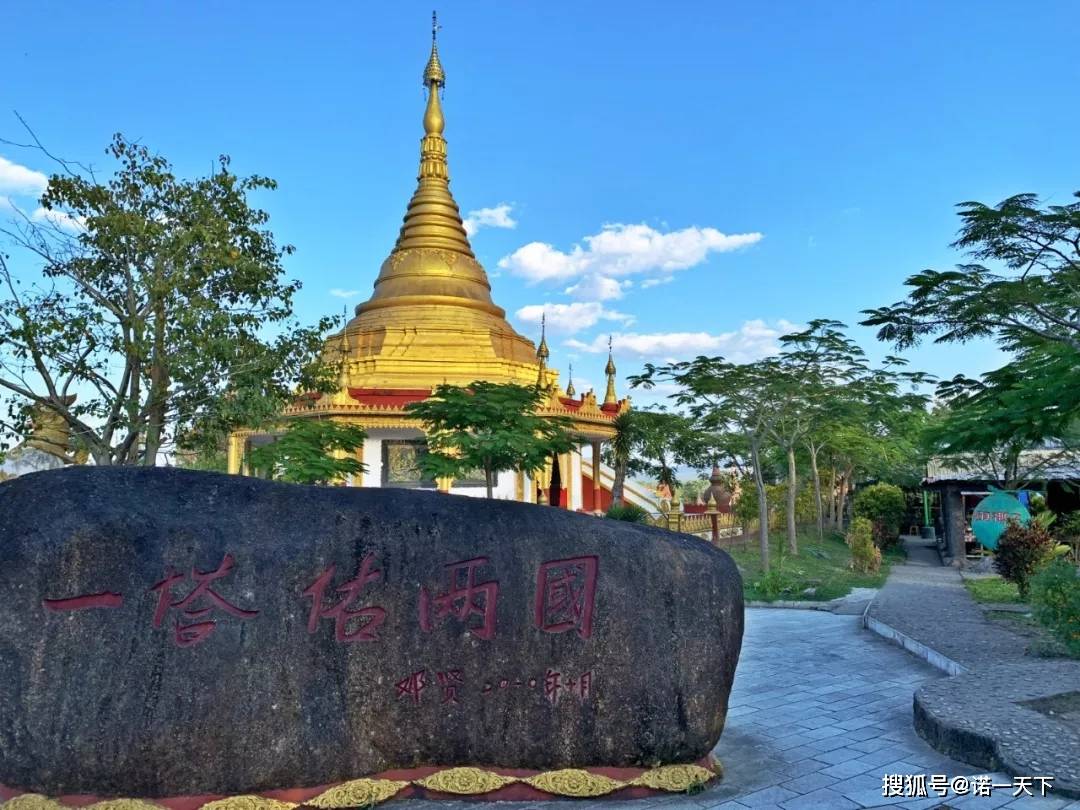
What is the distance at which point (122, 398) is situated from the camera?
9.98 m

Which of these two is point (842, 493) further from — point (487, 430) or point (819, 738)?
point (819, 738)

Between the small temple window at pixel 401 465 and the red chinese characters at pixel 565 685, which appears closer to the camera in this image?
the red chinese characters at pixel 565 685

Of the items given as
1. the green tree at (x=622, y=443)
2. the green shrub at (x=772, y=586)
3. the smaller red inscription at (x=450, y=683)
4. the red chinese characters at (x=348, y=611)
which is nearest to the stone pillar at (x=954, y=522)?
the green shrub at (x=772, y=586)

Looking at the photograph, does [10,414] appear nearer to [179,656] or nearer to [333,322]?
[333,322]

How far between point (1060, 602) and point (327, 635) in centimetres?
826

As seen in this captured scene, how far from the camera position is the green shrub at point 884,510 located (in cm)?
2644

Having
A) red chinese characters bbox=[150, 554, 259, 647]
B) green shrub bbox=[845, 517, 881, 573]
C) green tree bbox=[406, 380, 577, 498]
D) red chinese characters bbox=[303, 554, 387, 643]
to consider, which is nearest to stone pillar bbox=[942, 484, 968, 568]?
green shrub bbox=[845, 517, 881, 573]

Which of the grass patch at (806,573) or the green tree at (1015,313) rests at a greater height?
the green tree at (1015,313)

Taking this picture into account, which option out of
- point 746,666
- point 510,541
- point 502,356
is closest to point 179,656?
point 510,541

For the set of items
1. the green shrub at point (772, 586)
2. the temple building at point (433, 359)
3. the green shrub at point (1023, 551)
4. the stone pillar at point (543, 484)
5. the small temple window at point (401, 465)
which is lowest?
the green shrub at point (772, 586)

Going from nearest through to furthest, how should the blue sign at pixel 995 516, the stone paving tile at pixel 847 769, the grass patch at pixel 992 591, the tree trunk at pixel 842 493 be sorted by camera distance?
1. the stone paving tile at pixel 847 769
2. the grass patch at pixel 992 591
3. the blue sign at pixel 995 516
4. the tree trunk at pixel 842 493

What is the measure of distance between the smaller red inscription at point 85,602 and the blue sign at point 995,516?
621 inches

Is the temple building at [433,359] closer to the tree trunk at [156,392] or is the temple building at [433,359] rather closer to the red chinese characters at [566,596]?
the tree trunk at [156,392]

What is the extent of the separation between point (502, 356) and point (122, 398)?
61.7 ft
